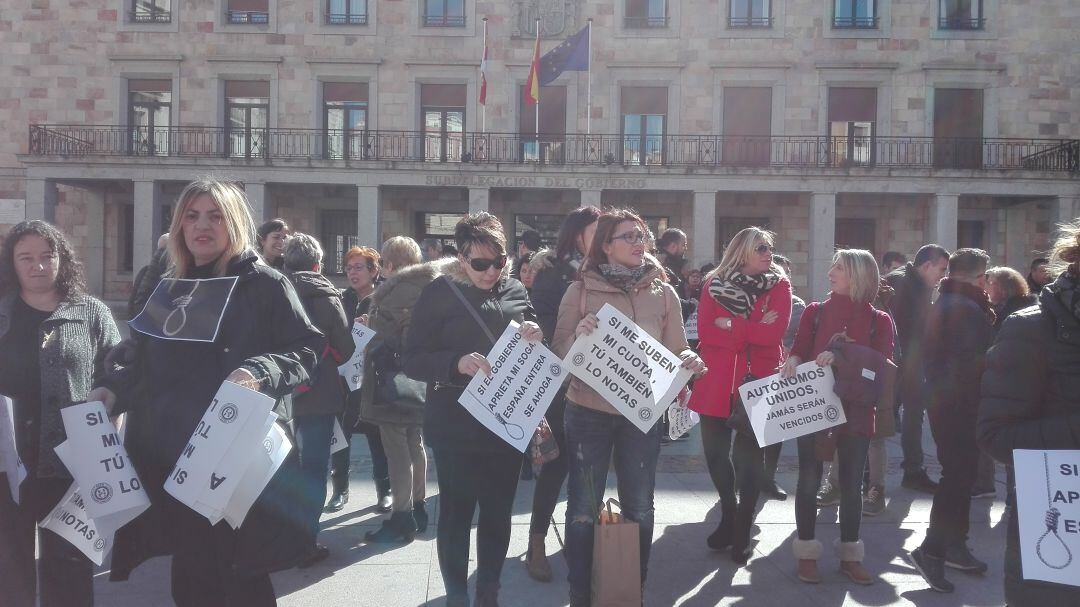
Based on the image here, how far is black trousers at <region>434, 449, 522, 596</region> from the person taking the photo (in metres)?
3.99

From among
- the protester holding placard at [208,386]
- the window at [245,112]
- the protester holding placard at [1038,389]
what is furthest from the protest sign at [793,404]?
the window at [245,112]

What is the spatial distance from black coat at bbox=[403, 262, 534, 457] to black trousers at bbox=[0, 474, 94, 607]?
5.19 ft

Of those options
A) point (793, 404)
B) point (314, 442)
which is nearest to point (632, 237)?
point (793, 404)

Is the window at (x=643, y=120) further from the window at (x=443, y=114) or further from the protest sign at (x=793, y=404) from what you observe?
the protest sign at (x=793, y=404)

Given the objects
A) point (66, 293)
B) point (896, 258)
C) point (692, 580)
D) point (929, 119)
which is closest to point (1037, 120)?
point (929, 119)

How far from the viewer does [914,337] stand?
7309 millimetres

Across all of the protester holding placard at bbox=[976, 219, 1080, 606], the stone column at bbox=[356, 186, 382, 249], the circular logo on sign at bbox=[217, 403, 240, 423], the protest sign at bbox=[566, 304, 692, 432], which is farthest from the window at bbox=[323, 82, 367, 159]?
the protester holding placard at bbox=[976, 219, 1080, 606]

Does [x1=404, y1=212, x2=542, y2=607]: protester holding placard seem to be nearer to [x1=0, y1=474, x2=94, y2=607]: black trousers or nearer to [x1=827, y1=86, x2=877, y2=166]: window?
[x1=0, y1=474, x2=94, y2=607]: black trousers

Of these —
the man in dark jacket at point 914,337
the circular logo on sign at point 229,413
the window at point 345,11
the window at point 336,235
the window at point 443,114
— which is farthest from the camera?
the window at point 336,235

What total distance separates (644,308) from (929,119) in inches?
879

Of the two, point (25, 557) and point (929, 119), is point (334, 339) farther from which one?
point (929, 119)

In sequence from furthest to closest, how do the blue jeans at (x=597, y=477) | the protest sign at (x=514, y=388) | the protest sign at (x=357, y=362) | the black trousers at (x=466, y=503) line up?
1. the protest sign at (x=357, y=362)
2. the blue jeans at (x=597, y=477)
3. the black trousers at (x=466, y=503)
4. the protest sign at (x=514, y=388)

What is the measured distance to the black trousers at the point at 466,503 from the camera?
157 inches

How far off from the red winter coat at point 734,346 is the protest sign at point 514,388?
1.50 m
